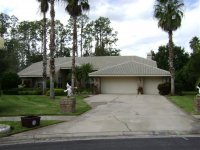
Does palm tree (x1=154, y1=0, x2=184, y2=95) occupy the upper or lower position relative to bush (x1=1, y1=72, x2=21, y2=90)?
upper

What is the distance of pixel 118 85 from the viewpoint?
48000 mm

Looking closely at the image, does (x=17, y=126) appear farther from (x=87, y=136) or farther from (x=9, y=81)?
(x=9, y=81)

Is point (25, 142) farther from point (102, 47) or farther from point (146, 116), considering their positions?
point (102, 47)

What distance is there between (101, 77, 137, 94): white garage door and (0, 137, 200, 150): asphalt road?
33.3 meters

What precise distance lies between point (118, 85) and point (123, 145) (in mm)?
35253

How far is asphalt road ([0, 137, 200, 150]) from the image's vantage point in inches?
482

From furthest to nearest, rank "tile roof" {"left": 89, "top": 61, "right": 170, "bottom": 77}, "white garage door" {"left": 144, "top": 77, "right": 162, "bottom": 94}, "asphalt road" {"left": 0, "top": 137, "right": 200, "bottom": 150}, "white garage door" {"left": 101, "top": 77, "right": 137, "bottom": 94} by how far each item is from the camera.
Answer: "white garage door" {"left": 101, "top": 77, "right": 137, "bottom": 94}, "white garage door" {"left": 144, "top": 77, "right": 162, "bottom": 94}, "tile roof" {"left": 89, "top": 61, "right": 170, "bottom": 77}, "asphalt road" {"left": 0, "top": 137, "right": 200, "bottom": 150}

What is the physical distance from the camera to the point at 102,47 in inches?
3297

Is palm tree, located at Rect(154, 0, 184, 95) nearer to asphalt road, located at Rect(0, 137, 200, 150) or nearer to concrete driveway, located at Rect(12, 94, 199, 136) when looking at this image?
concrete driveway, located at Rect(12, 94, 199, 136)

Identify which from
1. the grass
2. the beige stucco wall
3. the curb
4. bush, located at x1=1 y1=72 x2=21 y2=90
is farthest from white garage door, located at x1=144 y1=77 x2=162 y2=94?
the curb

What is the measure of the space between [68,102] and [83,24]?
200 ft

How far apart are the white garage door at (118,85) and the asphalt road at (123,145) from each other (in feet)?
109

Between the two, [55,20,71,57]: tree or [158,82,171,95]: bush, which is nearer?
[158,82,171,95]: bush

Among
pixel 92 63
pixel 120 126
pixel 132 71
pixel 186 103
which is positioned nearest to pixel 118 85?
pixel 132 71
